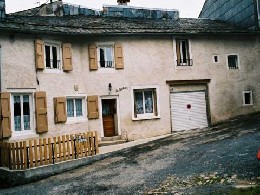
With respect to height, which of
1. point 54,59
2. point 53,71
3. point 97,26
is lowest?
point 53,71

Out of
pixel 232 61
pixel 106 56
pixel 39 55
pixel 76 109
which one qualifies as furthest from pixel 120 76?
pixel 232 61

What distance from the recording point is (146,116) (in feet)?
54.4

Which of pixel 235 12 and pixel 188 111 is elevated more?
pixel 235 12

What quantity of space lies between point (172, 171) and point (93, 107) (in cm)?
720

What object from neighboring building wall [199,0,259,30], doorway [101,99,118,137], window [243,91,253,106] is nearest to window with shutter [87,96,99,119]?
doorway [101,99,118,137]

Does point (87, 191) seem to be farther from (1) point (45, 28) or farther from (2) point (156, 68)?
(2) point (156, 68)

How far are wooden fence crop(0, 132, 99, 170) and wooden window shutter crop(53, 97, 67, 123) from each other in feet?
8.15

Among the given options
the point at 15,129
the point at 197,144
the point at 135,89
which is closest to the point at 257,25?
the point at 135,89

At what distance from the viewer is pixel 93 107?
15.7 m

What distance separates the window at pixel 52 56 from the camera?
14.7m

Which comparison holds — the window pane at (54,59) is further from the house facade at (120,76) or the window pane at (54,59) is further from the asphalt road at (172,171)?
the asphalt road at (172,171)

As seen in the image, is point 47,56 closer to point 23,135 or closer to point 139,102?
point 23,135

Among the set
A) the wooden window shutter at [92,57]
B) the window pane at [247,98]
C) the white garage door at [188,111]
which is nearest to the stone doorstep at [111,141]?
the white garage door at [188,111]

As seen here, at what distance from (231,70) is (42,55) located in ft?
36.2
